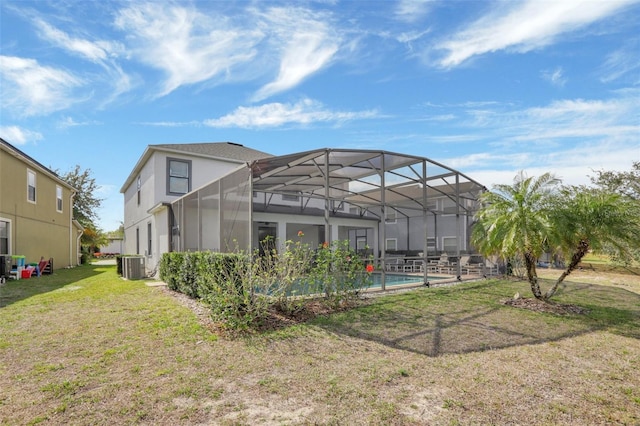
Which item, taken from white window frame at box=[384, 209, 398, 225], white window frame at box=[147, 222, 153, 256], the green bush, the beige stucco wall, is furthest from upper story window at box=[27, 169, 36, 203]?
white window frame at box=[384, 209, 398, 225]

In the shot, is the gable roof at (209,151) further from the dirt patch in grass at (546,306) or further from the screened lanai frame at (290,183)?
the dirt patch in grass at (546,306)

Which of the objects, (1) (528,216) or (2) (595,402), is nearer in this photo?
(2) (595,402)

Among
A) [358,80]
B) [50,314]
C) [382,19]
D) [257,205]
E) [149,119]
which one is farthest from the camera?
[257,205]

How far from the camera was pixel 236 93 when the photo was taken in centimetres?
1180

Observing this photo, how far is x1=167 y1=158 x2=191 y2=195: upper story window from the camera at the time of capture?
1589 centimetres

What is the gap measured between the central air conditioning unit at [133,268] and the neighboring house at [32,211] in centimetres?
481

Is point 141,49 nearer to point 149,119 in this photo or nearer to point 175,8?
point 175,8

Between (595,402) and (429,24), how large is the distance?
30.4ft

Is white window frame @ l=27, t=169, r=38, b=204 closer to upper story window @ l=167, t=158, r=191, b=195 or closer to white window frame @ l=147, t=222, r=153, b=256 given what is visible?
white window frame @ l=147, t=222, r=153, b=256

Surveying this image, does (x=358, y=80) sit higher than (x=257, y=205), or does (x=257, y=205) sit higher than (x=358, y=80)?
(x=358, y=80)

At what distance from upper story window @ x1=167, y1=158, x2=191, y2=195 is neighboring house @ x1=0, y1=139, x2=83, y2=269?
5894 mm

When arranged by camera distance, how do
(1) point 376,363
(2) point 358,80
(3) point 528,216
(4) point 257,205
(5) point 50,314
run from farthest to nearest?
(4) point 257,205, (2) point 358,80, (3) point 528,216, (5) point 50,314, (1) point 376,363

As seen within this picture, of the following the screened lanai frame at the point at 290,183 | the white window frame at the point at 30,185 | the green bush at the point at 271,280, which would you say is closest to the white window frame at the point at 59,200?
the white window frame at the point at 30,185

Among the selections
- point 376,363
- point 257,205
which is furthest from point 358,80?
point 376,363
